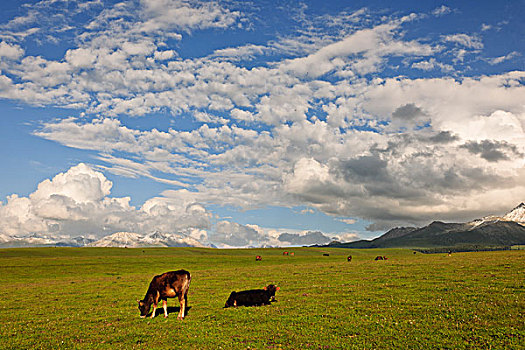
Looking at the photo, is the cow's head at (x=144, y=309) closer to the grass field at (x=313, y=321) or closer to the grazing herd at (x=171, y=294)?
the grazing herd at (x=171, y=294)

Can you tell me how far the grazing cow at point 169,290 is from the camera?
70.2ft

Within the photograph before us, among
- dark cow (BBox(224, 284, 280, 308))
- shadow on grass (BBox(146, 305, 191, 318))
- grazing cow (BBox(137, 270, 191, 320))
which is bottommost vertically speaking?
shadow on grass (BBox(146, 305, 191, 318))

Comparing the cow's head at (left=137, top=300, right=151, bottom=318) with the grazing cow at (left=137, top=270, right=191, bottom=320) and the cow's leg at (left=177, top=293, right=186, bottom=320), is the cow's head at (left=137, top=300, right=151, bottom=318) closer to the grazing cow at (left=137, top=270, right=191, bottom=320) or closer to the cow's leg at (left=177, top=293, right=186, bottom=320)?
the grazing cow at (left=137, top=270, right=191, bottom=320)

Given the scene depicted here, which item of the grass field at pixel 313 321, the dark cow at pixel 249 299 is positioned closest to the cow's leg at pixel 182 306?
the grass field at pixel 313 321

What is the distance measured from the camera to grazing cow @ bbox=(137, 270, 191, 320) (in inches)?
842

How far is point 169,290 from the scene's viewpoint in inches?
851

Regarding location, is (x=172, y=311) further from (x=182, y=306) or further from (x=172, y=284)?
(x=172, y=284)

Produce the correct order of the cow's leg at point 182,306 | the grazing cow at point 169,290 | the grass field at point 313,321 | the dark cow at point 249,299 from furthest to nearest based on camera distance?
the dark cow at point 249,299
the grazing cow at point 169,290
the cow's leg at point 182,306
the grass field at point 313,321

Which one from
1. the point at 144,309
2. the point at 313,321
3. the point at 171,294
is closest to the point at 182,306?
the point at 171,294

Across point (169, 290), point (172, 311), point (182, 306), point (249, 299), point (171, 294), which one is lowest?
point (172, 311)

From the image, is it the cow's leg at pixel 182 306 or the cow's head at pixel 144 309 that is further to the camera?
the cow's head at pixel 144 309

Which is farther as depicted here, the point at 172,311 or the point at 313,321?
the point at 172,311

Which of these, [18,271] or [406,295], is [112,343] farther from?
[18,271]

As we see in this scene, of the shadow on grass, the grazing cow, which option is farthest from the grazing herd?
the shadow on grass
